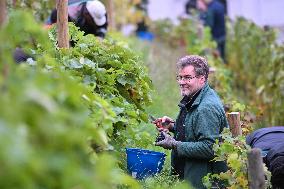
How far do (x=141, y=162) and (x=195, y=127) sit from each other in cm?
58

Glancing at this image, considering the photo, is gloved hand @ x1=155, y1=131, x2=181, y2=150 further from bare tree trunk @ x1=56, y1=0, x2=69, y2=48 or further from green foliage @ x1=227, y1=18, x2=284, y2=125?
green foliage @ x1=227, y1=18, x2=284, y2=125

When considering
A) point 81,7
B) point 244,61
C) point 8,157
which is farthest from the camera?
point 244,61

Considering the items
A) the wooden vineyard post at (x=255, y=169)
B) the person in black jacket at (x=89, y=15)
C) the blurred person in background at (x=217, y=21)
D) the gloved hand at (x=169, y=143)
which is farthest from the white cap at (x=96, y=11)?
the blurred person in background at (x=217, y=21)

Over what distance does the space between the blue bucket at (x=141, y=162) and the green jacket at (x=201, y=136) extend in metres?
0.24

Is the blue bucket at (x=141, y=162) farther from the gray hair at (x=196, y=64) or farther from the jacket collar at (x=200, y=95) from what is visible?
the gray hair at (x=196, y=64)

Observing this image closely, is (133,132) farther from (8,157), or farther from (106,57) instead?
(8,157)

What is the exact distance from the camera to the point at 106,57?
20.6ft

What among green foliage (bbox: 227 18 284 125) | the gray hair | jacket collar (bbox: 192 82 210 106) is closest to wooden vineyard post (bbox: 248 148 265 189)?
A: jacket collar (bbox: 192 82 210 106)

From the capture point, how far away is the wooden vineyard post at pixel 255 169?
185 inches

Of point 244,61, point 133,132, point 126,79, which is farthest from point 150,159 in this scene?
point 244,61

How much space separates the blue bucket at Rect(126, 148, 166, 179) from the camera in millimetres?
5691

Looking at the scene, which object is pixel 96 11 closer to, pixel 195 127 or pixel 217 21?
pixel 195 127

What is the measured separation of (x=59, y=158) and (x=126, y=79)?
3.52 meters

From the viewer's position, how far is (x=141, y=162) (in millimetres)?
5719
